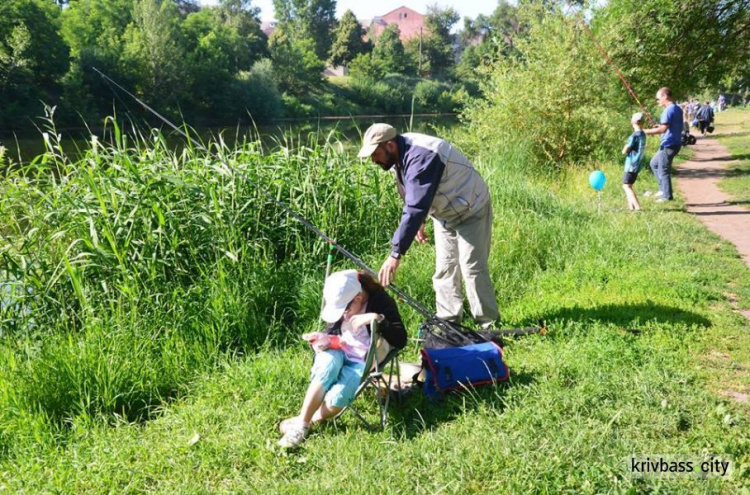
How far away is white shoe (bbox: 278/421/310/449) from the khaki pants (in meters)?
1.67

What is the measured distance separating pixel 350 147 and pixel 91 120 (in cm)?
2300

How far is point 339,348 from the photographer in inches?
121

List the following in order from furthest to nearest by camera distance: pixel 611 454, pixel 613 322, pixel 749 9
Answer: pixel 749 9, pixel 613 322, pixel 611 454

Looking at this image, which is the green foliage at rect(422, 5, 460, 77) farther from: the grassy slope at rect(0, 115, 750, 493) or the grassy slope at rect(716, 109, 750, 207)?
the grassy slope at rect(0, 115, 750, 493)

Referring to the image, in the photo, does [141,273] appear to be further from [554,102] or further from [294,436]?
[554,102]

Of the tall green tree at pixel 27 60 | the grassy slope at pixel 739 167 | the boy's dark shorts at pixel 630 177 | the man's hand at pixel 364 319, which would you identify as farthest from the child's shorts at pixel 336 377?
the tall green tree at pixel 27 60

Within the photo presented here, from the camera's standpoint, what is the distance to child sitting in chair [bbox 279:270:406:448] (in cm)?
302

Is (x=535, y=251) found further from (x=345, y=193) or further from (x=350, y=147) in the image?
(x=350, y=147)

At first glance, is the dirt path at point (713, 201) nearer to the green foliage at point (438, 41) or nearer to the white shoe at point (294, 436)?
the white shoe at point (294, 436)

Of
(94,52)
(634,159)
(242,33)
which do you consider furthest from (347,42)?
(634,159)

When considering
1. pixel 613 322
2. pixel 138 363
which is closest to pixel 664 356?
pixel 613 322

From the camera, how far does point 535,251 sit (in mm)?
6070

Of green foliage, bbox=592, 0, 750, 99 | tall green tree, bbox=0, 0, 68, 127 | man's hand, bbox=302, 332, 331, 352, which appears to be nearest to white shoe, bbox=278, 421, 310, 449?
man's hand, bbox=302, 332, 331, 352

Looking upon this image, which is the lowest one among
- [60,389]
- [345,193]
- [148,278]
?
[60,389]
